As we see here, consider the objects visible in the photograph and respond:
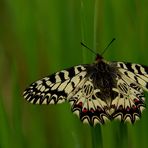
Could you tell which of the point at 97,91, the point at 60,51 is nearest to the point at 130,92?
the point at 97,91

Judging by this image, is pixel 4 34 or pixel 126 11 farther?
pixel 4 34

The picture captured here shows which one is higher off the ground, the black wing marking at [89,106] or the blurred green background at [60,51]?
→ the blurred green background at [60,51]

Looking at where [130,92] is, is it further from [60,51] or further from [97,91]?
[60,51]

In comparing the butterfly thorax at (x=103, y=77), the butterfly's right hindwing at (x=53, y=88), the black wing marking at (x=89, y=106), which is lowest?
the black wing marking at (x=89, y=106)

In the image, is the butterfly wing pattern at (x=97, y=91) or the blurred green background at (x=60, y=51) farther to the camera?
the blurred green background at (x=60, y=51)

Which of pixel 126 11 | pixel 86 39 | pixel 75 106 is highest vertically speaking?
pixel 126 11

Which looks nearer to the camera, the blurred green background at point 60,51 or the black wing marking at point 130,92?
the black wing marking at point 130,92

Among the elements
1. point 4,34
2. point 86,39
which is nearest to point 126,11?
point 86,39

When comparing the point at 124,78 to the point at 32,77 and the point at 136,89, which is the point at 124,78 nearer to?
the point at 136,89
